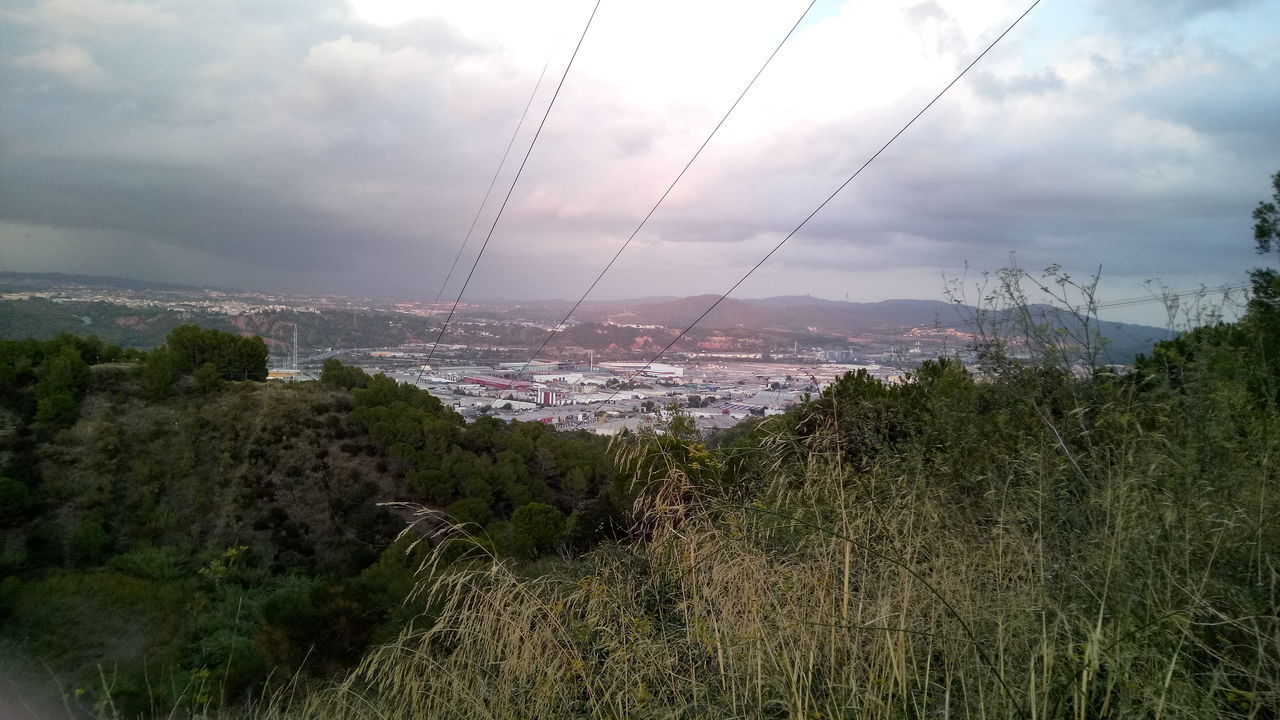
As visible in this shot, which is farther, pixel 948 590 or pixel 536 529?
pixel 536 529

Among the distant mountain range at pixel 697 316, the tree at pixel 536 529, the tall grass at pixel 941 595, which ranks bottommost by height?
the tree at pixel 536 529

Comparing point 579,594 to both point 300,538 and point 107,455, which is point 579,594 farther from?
point 107,455

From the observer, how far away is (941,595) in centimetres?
246

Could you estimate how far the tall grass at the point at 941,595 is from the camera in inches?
80.6

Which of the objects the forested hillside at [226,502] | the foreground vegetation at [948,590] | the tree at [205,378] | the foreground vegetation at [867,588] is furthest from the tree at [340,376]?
the foreground vegetation at [948,590]

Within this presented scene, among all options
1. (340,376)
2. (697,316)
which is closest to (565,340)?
(697,316)

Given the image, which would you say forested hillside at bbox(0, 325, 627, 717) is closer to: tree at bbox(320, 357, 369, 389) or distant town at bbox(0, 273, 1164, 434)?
tree at bbox(320, 357, 369, 389)

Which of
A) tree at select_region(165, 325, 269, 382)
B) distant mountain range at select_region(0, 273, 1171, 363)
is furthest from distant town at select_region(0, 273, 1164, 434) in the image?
tree at select_region(165, 325, 269, 382)

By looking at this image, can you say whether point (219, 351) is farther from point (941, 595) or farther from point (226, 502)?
point (941, 595)

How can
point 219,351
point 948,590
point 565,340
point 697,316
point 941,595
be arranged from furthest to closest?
point 219,351, point 565,340, point 697,316, point 948,590, point 941,595

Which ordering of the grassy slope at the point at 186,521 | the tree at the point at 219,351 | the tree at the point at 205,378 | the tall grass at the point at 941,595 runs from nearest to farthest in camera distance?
1. the tall grass at the point at 941,595
2. the grassy slope at the point at 186,521
3. the tree at the point at 205,378
4. the tree at the point at 219,351

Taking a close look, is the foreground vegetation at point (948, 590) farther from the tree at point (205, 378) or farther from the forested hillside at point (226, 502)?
the tree at point (205, 378)

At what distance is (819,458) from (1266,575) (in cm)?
197

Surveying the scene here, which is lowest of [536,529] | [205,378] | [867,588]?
[536,529]
